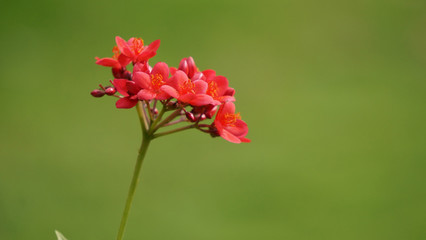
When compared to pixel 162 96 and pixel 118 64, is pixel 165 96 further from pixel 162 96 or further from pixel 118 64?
pixel 118 64

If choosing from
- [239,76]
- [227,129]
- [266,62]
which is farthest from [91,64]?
[227,129]

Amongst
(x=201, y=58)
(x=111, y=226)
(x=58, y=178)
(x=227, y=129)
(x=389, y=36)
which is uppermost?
(x=389, y=36)

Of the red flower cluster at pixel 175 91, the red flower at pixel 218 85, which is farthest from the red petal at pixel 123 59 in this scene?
the red flower at pixel 218 85

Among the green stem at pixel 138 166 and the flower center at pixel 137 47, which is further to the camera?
the flower center at pixel 137 47

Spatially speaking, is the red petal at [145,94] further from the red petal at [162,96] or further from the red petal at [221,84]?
the red petal at [221,84]

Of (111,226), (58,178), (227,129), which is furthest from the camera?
(58,178)

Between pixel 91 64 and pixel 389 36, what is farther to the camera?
pixel 389 36

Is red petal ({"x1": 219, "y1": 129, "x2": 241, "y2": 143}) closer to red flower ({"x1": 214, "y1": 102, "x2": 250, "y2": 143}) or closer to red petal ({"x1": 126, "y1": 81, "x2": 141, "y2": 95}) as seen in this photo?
red flower ({"x1": 214, "y1": 102, "x2": 250, "y2": 143})

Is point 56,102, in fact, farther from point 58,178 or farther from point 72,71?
point 58,178
